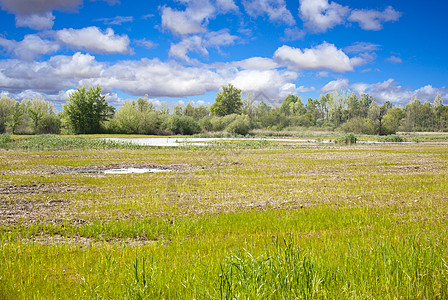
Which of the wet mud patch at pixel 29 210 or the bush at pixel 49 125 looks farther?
the bush at pixel 49 125

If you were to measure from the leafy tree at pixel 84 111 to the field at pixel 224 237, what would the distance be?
82257mm

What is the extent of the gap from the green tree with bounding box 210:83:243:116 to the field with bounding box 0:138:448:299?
12263 cm

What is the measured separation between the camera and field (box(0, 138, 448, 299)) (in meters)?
4.18

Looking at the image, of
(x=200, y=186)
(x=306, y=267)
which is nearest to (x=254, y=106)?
(x=200, y=186)

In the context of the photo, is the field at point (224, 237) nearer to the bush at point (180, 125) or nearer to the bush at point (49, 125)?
the bush at point (180, 125)

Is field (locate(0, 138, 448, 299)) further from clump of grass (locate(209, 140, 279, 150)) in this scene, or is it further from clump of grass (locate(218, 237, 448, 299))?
clump of grass (locate(209, 140, 279, 150))

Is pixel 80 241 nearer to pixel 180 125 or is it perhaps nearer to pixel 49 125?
pixel 180 125

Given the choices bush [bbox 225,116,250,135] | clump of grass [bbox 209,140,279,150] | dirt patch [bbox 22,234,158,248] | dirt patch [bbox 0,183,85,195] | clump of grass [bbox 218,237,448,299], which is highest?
bush [bbox 225,116,250,135]

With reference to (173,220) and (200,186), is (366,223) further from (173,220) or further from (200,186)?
(200,186)

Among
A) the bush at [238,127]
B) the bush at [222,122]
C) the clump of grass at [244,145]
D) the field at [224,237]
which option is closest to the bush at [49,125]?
the bush at [222,122]

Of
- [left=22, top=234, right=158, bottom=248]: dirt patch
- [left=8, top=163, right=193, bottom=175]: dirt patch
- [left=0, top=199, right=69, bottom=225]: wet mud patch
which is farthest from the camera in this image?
[left=8, top=163, right=193, bottom=175]: dirt patch

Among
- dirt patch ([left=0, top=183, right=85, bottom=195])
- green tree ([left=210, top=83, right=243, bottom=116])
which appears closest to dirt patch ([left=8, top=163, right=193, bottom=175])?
dirt patch ([left=0, top=183, right=85, bottom=195])

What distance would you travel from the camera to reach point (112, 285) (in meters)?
4.52

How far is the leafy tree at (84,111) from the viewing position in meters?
91.7
